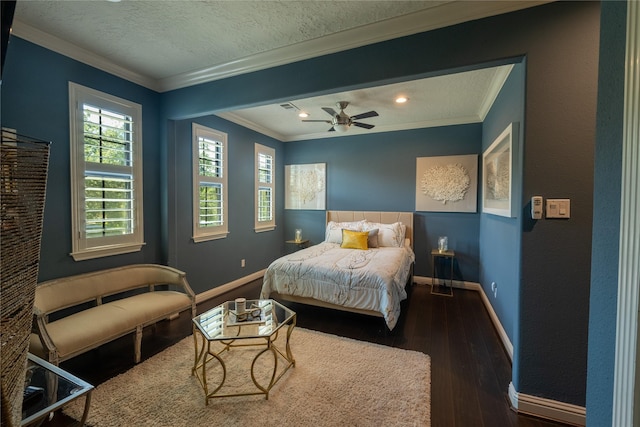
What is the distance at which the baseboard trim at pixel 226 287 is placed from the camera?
3605mm

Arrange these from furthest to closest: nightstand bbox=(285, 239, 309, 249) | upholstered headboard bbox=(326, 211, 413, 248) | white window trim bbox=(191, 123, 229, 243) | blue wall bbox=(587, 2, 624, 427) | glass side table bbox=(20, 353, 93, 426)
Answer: nightstand bbox=(285, 239, 309, 249)
upholstered headboard bbox=(326, 211, 413, 248)
white window trim bbox=(191, 123, 229, 243)
glass side table bbox=(20, 353, 93, 426)
blue wall bbox=(587, 2, 624, 427)

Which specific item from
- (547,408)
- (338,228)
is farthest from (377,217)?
(547,408)

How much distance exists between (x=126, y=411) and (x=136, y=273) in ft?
4.60

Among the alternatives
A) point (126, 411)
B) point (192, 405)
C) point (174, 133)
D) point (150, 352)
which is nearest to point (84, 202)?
point (174, 133)

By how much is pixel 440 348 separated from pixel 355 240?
6.30ft

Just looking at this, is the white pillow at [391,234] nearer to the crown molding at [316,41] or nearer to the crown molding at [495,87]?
the crown molding at [495,87]

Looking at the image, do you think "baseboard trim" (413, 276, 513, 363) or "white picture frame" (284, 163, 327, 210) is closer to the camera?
"baseboard trim" (413, 276, 513, 363)

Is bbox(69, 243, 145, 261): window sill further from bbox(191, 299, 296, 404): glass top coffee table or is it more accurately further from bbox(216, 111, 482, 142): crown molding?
bbox(216, 111, 482, 142): crown molding

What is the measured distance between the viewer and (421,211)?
443cm

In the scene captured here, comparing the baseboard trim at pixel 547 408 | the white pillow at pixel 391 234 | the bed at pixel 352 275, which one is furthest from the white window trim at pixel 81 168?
the baseboard trim at pixel 547 408

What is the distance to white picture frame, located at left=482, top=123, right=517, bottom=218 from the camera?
235 centimetres

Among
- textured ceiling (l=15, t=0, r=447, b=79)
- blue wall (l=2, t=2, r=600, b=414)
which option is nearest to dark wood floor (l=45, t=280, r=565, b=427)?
blue wall (l=2, t=2, r=600, b=414)

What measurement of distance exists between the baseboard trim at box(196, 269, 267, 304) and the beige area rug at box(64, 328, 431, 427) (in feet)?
4.03

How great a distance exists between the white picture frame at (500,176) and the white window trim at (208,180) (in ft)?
11.5
